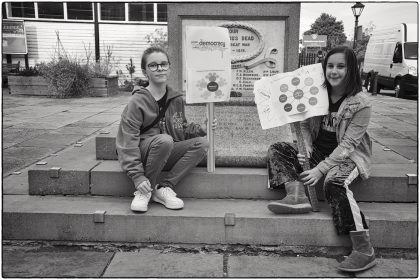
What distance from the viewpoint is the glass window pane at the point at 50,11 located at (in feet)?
60.5

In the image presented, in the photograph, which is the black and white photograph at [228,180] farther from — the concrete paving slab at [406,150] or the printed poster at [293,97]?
the concrete paving slab at [406,150]

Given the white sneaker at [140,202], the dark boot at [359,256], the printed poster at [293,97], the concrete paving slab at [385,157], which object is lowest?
the dark boot at [359,256]

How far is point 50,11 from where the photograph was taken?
18.5 meters

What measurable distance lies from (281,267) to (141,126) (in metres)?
1.51

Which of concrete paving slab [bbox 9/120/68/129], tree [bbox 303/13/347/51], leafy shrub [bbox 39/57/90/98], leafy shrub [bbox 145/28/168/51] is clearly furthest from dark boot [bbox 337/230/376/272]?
tree [bbox 303/13/347/51]

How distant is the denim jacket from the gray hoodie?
111cm

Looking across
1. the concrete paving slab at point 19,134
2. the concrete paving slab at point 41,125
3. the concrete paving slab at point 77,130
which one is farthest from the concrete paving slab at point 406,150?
the concrete paving slab at point 41,125

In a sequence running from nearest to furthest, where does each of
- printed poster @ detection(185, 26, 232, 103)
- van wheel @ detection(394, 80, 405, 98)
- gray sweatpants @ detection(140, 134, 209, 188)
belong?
gray sweatpants @ detection(140, 134, 209, 188) → printed poster @ detection(185, 26, 232, 103) → van wheel @ detection(394, 80, 405, 98)

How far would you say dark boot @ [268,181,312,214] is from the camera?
10.5 ft

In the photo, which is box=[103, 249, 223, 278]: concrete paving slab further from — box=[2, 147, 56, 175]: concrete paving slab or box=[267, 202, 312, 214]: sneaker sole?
box=[2, 147, 56, 175]: concrete paving slab

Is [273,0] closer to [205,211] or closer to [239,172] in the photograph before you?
[239,172]

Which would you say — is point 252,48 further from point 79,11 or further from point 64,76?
point 79,11

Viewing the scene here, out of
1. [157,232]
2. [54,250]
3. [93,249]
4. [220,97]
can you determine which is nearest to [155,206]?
[157,232]

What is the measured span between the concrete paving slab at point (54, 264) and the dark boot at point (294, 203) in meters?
1.27
